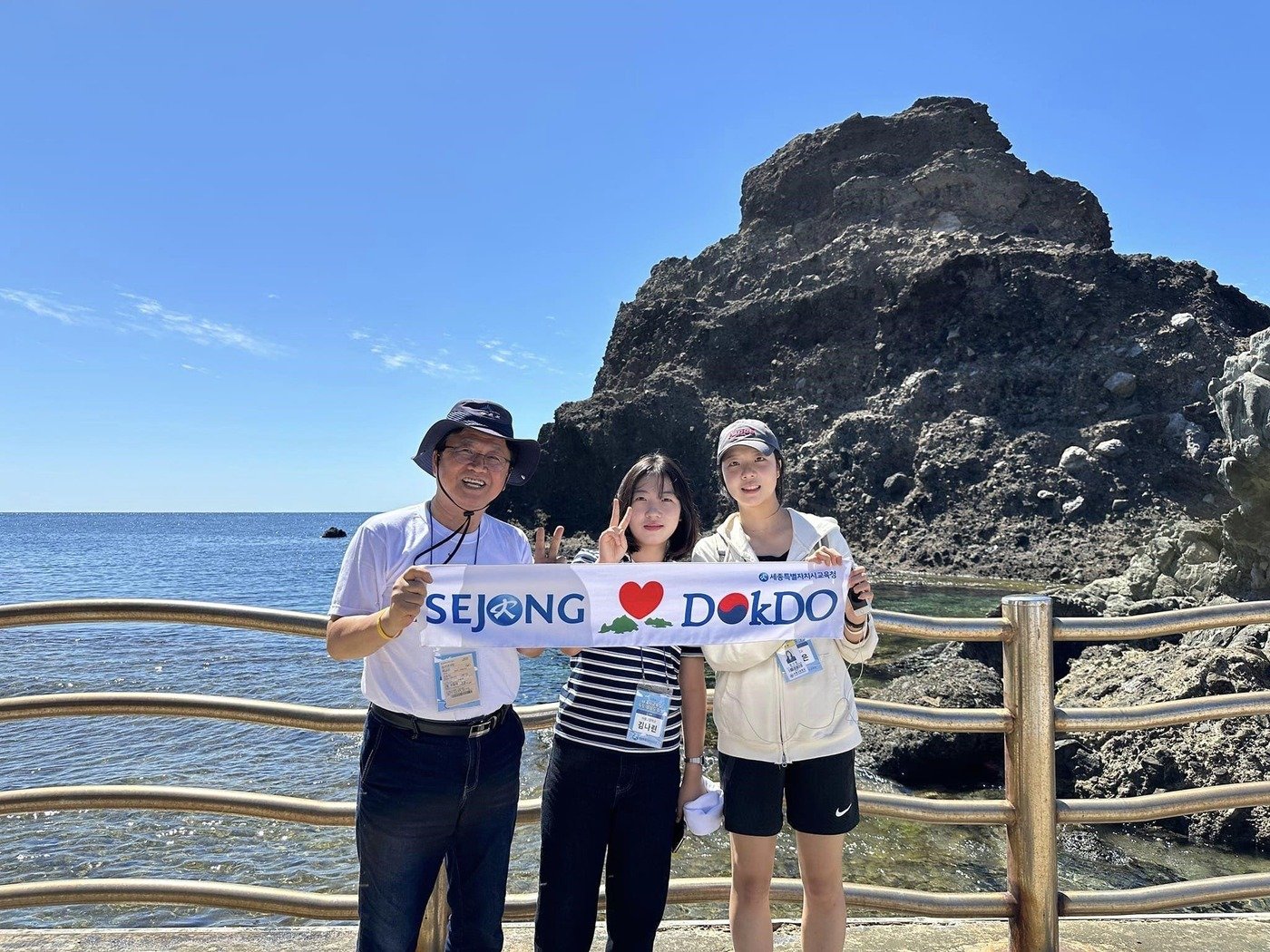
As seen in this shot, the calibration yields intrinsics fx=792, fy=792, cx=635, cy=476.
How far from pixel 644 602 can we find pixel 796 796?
810 mm

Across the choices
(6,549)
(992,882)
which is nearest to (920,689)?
(992,882)

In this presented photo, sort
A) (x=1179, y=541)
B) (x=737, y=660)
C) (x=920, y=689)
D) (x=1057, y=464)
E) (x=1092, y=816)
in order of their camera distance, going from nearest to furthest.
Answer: (x=737, y=660), (x=1092, y=816), (x=920, y=689), (x=1179, y=541), (x=1057, y=464)

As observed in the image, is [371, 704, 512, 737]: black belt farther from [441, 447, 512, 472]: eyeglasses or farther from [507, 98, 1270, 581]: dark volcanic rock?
[507, 98, 1270, 581]: dark volcanic rock

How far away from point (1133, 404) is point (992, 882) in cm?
4459

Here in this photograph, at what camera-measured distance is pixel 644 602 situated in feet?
8.72

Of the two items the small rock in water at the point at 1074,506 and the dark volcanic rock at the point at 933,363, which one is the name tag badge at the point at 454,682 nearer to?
the dark volcanic rock at the point at 933,363

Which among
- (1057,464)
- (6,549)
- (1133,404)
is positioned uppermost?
(1133,404)

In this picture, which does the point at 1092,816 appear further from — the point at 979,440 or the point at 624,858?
the point at 979,440

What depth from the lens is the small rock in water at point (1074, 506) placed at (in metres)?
39.4

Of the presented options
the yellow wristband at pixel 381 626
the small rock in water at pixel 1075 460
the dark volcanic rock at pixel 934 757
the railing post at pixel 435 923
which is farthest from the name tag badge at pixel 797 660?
the small rock in water at pixel 1075 460

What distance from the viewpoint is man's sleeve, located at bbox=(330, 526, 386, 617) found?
230 cm

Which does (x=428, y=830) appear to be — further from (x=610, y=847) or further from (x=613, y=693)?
(x=613, y=693)

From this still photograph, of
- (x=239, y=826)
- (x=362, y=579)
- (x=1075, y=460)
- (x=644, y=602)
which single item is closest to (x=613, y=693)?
(x=644, y=602)

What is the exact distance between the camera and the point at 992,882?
7.03m
